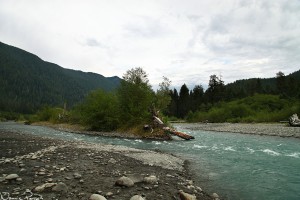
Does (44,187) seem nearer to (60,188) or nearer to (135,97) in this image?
(60,188)

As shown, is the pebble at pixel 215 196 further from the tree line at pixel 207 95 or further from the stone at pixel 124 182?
the tree line at pixel 207 95

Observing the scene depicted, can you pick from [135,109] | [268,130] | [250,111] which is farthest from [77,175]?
[250,111]

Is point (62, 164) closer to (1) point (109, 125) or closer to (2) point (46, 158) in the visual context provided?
(2) point (46, 158)

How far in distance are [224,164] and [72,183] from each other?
920 centimetres

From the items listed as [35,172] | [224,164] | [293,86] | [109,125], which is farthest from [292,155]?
[293,86]

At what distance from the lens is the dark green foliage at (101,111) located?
43.1m

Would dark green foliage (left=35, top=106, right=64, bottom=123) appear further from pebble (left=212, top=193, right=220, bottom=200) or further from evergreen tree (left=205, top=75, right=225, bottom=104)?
pebble (left=212, top=193, right=220, bottom=200)

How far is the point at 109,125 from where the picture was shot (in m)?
43.6

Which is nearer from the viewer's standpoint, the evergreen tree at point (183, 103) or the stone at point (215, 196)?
the stone at point (215, 196)

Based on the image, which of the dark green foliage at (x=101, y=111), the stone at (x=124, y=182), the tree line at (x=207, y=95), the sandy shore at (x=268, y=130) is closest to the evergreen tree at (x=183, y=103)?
the tree line at (x=207, y=95)

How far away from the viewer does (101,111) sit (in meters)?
44.2

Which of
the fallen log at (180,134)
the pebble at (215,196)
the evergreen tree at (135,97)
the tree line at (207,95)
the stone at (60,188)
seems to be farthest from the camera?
the tree line at (207,95)

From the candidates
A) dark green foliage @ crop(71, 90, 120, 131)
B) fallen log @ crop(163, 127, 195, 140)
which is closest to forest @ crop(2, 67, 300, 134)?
dark green foliage @ crop(71, 90, 120, 131)

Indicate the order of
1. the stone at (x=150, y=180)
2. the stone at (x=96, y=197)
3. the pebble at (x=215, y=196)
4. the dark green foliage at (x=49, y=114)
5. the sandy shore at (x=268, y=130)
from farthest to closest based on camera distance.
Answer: the dark green foliage at (x=49, y=114) < the sandy shore at (x=268, y=130) < the stone at (x=150, y=180) < the pebble at (x=215, y=196) < the stone at (x=96, y=197)
